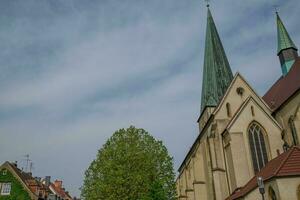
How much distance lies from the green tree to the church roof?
25.1 meters

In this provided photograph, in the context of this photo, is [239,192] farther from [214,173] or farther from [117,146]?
[117,146]

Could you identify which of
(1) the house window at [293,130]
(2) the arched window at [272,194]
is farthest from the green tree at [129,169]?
(1) the house window at [293,130]

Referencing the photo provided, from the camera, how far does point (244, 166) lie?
96.8ft

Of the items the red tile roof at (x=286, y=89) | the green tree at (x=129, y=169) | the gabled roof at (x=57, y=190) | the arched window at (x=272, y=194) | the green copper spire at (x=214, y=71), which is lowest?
the arched window at (x=272, y=194)

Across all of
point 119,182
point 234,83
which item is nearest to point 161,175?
point 119,182

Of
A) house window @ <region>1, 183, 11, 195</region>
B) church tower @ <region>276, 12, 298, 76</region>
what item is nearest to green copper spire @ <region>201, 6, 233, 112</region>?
church tower @ <region>276, 12, 298, 76</region>

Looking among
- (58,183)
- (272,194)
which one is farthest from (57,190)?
(272,194)

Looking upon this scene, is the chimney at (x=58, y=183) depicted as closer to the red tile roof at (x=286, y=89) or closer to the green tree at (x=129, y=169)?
the green tree at (x=129, y=169)

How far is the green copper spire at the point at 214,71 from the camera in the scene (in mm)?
46000

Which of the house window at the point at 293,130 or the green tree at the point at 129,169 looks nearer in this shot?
the house window at the point at 293,130

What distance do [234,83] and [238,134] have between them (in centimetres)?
688

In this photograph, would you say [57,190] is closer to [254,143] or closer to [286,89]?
[254,143]

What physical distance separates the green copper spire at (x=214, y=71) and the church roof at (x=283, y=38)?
828 cm

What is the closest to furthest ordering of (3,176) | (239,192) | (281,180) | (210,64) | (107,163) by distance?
(281,180), (239,192), (107,163), (3,176), (210,64)
